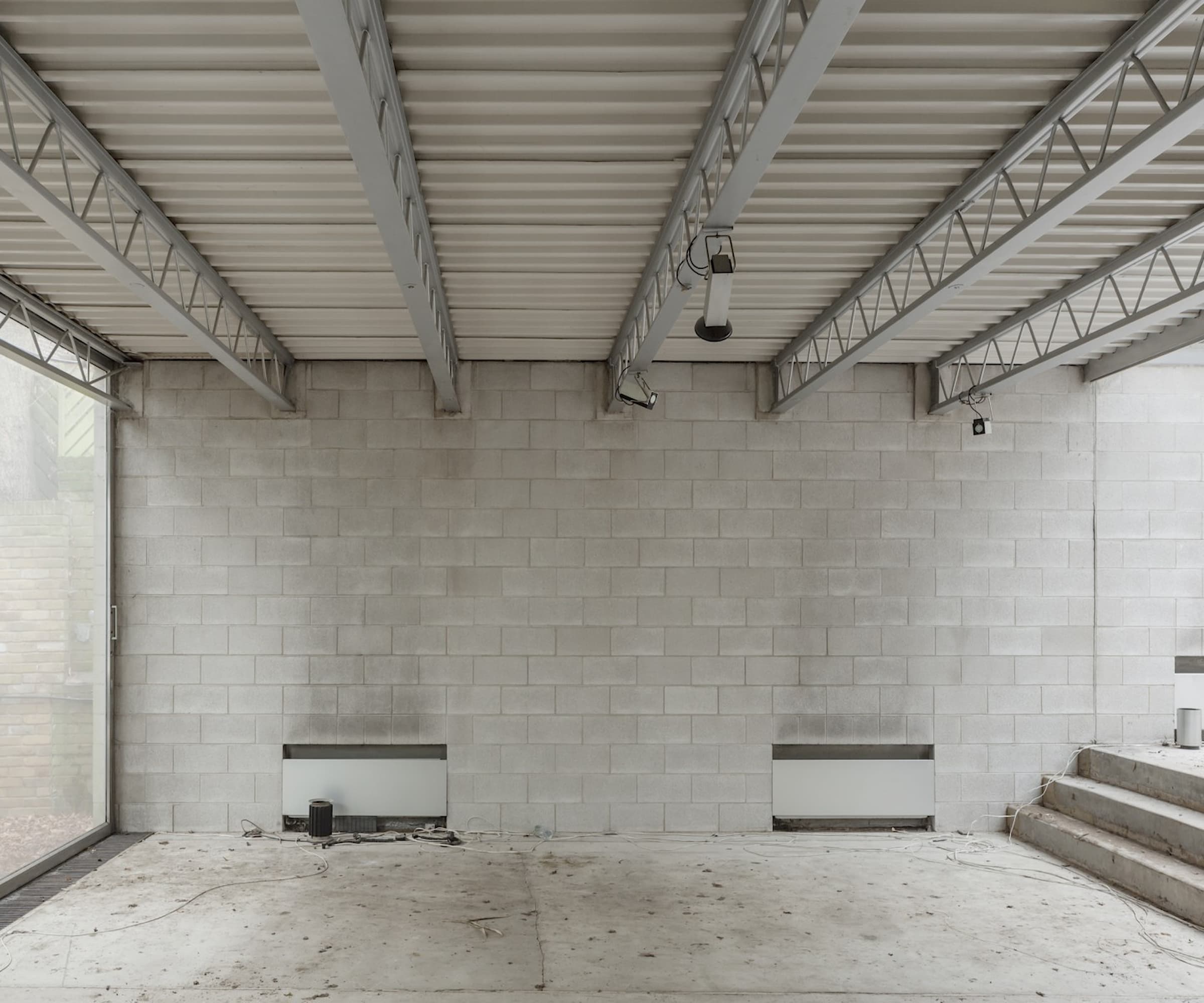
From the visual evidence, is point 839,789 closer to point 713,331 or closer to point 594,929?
point 594,929

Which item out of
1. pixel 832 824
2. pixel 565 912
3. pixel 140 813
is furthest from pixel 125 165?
pixel 832 824

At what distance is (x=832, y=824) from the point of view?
8055 millimetres

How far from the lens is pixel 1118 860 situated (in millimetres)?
6574

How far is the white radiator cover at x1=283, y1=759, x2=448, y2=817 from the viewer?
7852 millimetres

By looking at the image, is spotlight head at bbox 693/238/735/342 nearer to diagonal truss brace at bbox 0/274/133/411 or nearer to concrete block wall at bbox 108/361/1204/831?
concrete block wall at bbox 108/361/1204/831

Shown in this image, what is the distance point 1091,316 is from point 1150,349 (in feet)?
3.35

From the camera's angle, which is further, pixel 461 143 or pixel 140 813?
pixel 140 813

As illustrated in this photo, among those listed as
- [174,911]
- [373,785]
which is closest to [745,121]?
[174,911]

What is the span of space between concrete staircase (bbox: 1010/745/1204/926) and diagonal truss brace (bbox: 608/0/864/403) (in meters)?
4.80

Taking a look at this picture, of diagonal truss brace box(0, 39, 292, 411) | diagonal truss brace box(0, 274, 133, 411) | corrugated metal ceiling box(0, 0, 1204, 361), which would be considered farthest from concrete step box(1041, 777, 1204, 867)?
diagonal truss brace box(0, 274, 133, 411)

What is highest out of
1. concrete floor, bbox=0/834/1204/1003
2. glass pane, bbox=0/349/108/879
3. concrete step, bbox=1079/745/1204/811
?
glass pane, bbox=0/349/108/879

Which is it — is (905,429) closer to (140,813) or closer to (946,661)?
(946,661)

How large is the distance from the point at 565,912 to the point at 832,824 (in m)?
3.03

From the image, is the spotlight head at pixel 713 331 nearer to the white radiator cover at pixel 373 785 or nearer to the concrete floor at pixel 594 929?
the concrete floor at pixel 594 929
